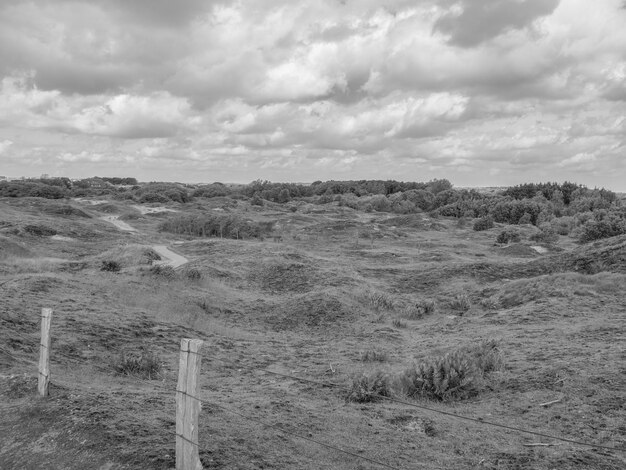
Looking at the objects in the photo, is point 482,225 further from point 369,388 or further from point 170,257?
point 369,388

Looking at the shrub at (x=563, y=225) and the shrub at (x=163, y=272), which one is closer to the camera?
the shrub at (x=163, y=272)

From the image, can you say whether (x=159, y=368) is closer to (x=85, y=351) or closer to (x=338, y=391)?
(x=85, y=351)

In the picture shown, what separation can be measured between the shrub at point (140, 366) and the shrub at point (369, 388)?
12.8 ft

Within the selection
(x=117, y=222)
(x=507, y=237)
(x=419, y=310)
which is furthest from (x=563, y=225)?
(x=117, y=222)

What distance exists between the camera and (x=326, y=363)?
40.6 ft

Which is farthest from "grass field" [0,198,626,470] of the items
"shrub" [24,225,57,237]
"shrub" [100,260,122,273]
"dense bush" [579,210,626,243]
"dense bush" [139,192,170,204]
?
"dense bush" [139,192,170,204]

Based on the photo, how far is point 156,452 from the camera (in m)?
5.49

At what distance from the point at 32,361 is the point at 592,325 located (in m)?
13.7

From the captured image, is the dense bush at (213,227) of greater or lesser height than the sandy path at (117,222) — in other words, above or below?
above

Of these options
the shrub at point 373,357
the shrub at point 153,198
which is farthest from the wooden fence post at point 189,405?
the shrub at point 153,198

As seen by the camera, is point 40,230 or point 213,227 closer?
point 40,230

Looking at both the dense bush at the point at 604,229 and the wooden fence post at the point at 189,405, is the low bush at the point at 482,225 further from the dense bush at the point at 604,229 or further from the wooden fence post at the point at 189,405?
the wooden fence post at the point at 189,405

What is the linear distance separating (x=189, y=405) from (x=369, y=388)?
4.51m

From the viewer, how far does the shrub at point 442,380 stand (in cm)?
918
